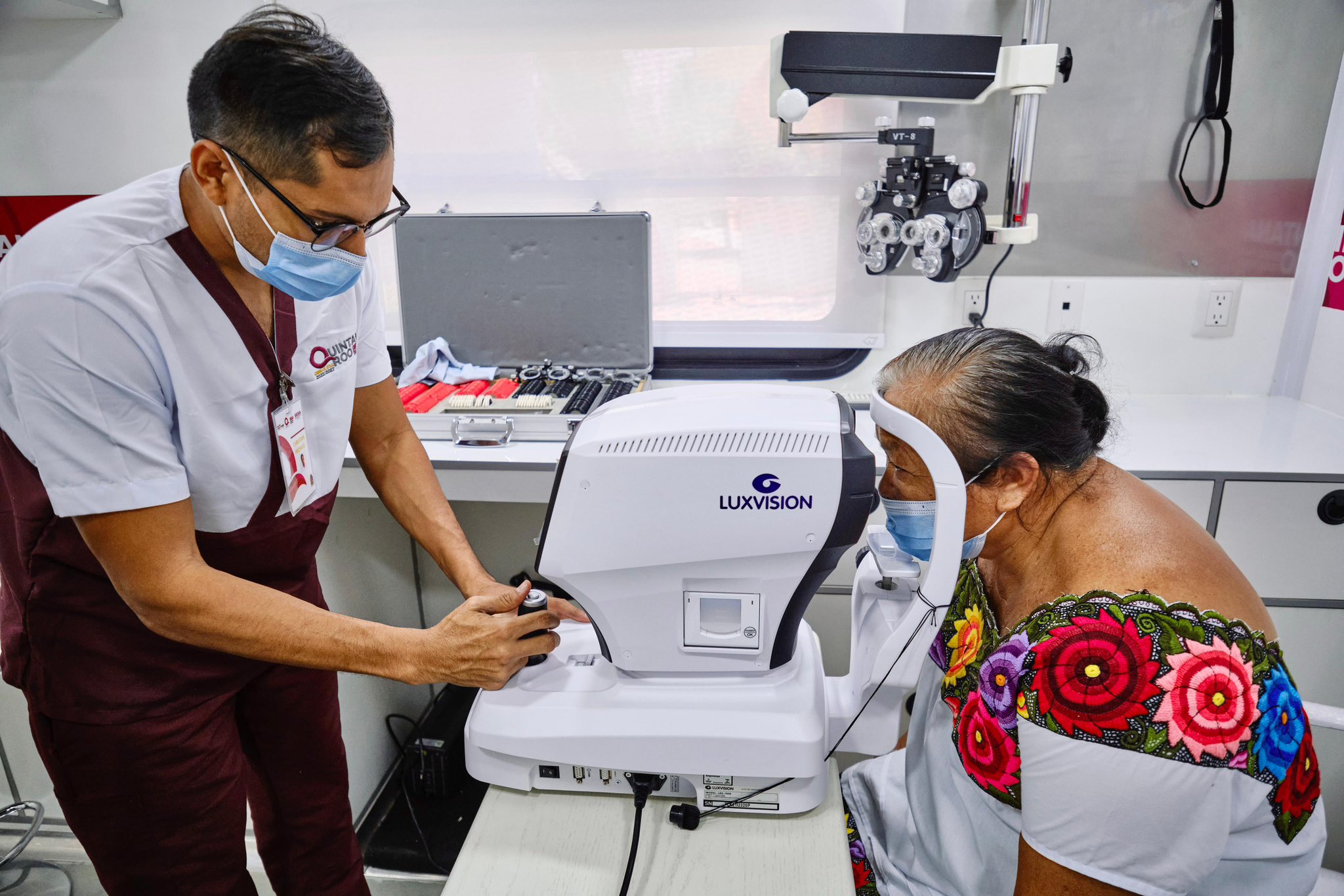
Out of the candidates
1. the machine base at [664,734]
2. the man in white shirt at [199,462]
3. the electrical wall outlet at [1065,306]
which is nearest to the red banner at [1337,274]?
the electrical wall outlet at [1065,306]

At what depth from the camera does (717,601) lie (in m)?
0.82

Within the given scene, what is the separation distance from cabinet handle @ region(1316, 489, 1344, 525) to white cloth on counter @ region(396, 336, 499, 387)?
1740 millimetres

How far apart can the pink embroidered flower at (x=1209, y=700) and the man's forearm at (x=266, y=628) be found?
738mm

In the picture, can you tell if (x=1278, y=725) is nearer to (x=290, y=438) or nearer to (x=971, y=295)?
(x=290, y=438)

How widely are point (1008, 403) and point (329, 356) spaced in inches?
→ 32.7

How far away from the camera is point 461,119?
2.01m

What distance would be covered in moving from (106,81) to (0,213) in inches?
20.0

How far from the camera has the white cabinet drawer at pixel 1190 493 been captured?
151 centimetres

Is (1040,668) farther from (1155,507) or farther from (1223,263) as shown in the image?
(1223,263)

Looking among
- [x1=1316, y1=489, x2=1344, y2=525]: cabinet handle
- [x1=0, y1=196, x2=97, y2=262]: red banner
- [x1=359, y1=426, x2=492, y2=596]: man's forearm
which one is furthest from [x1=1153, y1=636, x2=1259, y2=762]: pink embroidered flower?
[x1=0, y1=196, x2=97, y2=262]: red banner

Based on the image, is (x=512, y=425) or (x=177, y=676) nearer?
(x=177, y=676)

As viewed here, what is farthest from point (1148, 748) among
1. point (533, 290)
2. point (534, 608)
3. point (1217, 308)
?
point (1217, 308)

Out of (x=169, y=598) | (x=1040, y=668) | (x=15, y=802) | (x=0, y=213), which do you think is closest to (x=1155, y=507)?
(x=1040, y=668)

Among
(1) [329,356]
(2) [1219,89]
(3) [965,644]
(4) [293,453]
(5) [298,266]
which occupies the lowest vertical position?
(3) [965,644]
